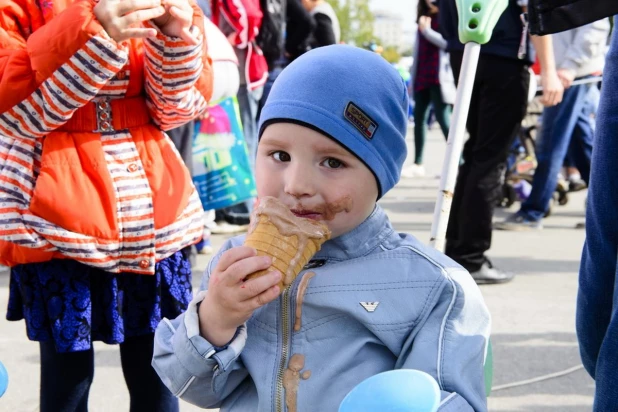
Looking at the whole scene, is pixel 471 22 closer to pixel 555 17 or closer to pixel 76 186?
pixel 555 17

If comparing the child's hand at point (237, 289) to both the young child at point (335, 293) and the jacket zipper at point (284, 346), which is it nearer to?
the young child at point (335, 293)

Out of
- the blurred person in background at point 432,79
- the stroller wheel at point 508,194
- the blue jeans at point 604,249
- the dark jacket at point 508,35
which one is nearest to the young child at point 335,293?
the blue jeans at point 604,249

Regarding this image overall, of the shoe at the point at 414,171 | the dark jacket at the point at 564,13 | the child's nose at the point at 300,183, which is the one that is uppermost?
the dark jacket at the point at 564,13

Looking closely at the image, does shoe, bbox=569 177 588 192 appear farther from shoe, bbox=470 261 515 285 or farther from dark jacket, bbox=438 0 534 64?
dark jacket, bbox=438 0 534 64

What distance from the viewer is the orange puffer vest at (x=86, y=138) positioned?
1.88 m

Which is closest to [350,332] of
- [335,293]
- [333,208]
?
[335,293]

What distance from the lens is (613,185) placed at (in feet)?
4.88

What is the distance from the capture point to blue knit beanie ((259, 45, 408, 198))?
1.51m

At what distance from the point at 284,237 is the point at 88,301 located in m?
0.81

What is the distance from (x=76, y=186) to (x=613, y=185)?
119 cm

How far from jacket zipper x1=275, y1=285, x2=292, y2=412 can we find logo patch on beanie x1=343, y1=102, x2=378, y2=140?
316 millimetres

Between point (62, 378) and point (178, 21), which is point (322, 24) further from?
point (62, 378)

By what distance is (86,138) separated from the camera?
79.7 inches

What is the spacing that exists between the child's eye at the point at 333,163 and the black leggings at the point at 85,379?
93cm
